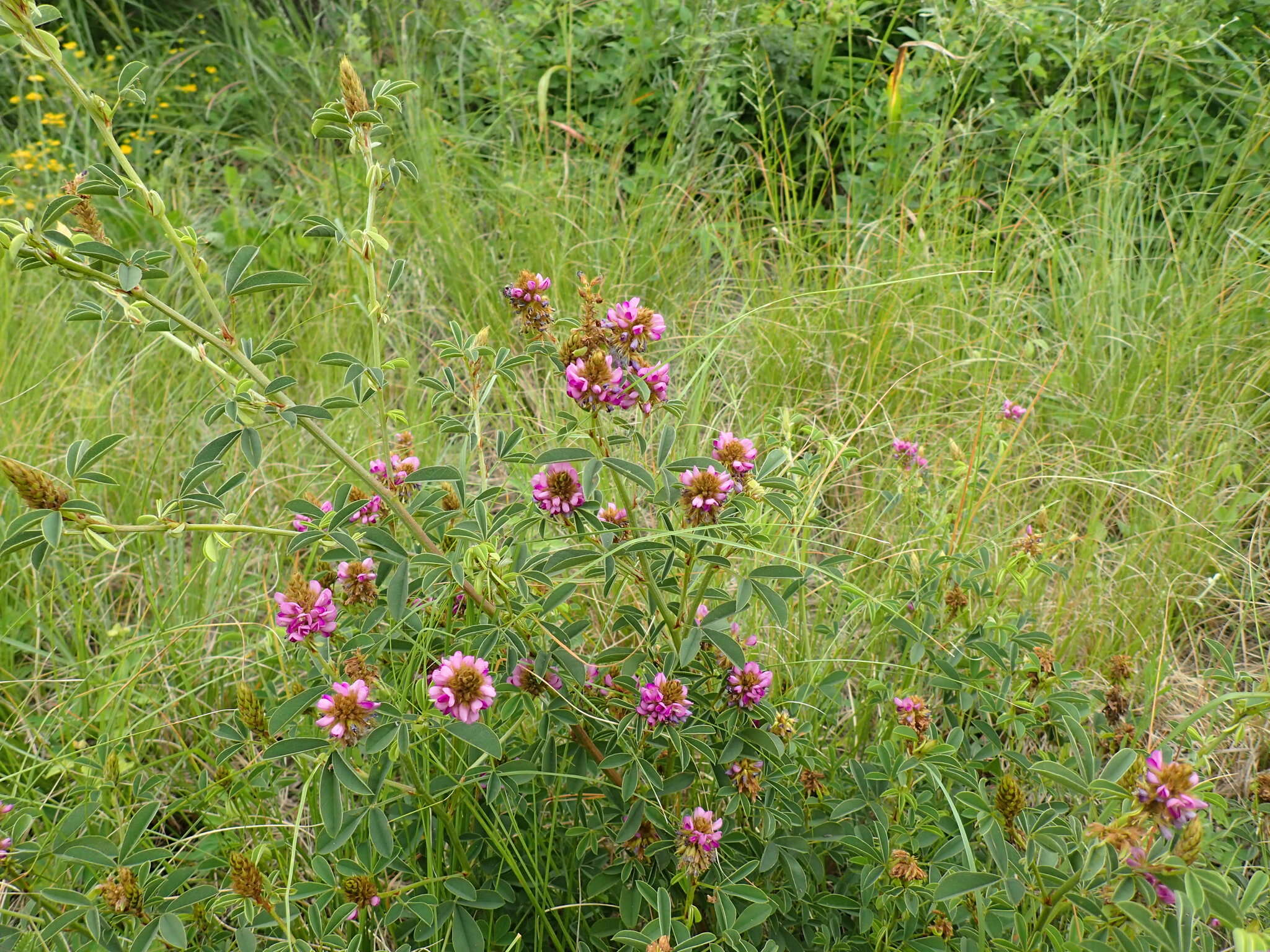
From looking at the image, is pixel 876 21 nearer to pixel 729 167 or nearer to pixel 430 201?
pixel 729 167

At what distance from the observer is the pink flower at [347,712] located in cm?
105

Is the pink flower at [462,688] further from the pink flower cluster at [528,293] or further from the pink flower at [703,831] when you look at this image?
the pink flower cluster at [528,293]

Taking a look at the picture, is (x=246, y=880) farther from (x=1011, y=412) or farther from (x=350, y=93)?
(x=1011, y=412)

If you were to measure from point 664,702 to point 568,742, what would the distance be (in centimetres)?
33

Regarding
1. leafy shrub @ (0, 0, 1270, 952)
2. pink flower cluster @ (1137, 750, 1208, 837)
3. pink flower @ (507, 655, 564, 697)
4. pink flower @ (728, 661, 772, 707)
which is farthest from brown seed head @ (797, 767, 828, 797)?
pink flower cluster @ (1137, 750, 1208, 837)

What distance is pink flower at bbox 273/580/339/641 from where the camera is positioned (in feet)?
3.99

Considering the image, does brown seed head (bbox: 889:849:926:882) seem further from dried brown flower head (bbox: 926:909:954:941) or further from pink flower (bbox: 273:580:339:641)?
pink flower (bbox: 273:580:339:641)

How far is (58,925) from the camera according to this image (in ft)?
3.52

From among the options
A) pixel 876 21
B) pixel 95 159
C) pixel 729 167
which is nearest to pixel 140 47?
pixel 95 159

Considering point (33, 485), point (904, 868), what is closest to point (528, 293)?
point (33, 485)

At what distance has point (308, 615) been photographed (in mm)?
1218

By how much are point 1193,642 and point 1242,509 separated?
479 millimetres

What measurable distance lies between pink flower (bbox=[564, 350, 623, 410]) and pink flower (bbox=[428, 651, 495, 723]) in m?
0.33

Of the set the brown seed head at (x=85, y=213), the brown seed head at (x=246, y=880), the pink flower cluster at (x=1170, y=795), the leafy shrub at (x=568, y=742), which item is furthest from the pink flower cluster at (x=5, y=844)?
the pink flower cluster at (x=1170, y=795)
